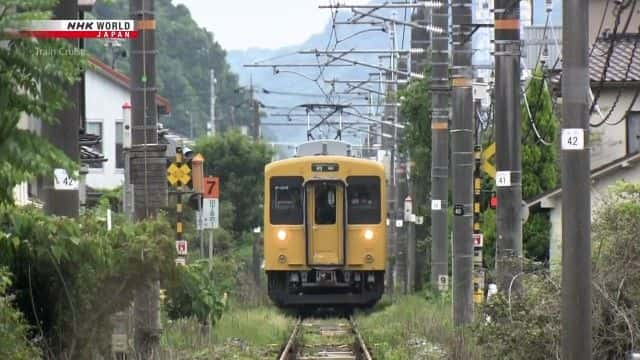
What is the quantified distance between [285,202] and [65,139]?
1597cm

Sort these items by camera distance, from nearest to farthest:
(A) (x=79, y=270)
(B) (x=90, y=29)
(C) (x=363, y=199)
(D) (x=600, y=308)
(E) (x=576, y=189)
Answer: (B) (x=90, y=29) < (A) (x=79, y=270) < (E) (x=576, y=189) < (D) (x=600, y=308) < (C) (x=363, y=199)

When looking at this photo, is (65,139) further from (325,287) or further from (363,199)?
(325,287)

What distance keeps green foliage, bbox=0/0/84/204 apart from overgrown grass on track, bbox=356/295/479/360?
9291 millimetres

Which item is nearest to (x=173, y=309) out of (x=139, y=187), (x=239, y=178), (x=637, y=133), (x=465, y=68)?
(x=139, y=187)

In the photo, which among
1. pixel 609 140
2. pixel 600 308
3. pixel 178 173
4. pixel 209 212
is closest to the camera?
pixel 600 308

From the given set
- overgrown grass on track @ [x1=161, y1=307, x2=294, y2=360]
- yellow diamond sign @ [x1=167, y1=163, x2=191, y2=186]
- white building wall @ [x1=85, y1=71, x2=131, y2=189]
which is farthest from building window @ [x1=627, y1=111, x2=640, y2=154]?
white building wall @ [x1=85, y1=71, x2=131, y2=189]

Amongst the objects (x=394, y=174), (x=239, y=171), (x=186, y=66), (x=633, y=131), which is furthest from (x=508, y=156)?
(x=186, y=66)

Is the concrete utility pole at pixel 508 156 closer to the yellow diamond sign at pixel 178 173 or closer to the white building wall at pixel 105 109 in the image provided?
the yellow diamond sign at pixel 178 173

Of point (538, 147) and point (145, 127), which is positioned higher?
point (538, 147)

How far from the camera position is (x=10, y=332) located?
9.97 metres

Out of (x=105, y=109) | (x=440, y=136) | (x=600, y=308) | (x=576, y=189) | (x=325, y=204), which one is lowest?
(x=600, y=308)

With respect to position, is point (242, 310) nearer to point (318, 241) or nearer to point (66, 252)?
point (318, 241)

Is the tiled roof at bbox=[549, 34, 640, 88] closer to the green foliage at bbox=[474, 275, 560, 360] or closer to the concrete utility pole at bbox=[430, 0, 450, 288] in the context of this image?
the concrete utility pole at bbox=[430, 0, 450, 288]

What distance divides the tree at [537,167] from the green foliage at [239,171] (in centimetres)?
2074
